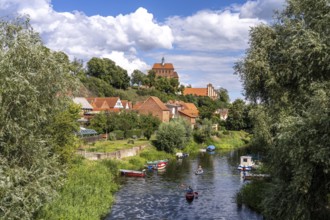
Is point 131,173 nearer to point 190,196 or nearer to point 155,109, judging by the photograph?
point 190,196

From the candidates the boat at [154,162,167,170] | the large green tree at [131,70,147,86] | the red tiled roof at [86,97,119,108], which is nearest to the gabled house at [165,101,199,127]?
the red tiled roof at [86,97,119,108]

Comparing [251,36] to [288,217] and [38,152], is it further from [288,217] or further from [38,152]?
[38,152]

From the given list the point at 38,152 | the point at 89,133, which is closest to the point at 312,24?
the point at 38,152

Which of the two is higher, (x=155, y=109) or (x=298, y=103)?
(x=155, y=109)

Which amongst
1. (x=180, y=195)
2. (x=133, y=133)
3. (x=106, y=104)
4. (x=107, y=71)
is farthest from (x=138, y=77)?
(x=180, y=195)

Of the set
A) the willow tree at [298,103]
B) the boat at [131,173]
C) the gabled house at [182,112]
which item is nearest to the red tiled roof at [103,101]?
the gabled house at [182,112]

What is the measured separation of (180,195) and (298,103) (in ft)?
71.4

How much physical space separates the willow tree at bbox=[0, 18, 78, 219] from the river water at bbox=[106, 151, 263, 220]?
1383cm

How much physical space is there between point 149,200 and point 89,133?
28.7 meters

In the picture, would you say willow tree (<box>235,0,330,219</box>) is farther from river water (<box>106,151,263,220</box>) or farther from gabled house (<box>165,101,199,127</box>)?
gabled house (<box>165,101,199,127</box>)

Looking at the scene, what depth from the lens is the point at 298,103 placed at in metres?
18.8

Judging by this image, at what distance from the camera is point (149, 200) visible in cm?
3575

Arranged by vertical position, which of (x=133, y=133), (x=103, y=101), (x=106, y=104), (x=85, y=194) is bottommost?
(x=85, y=194)

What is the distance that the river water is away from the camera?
31.1 m
